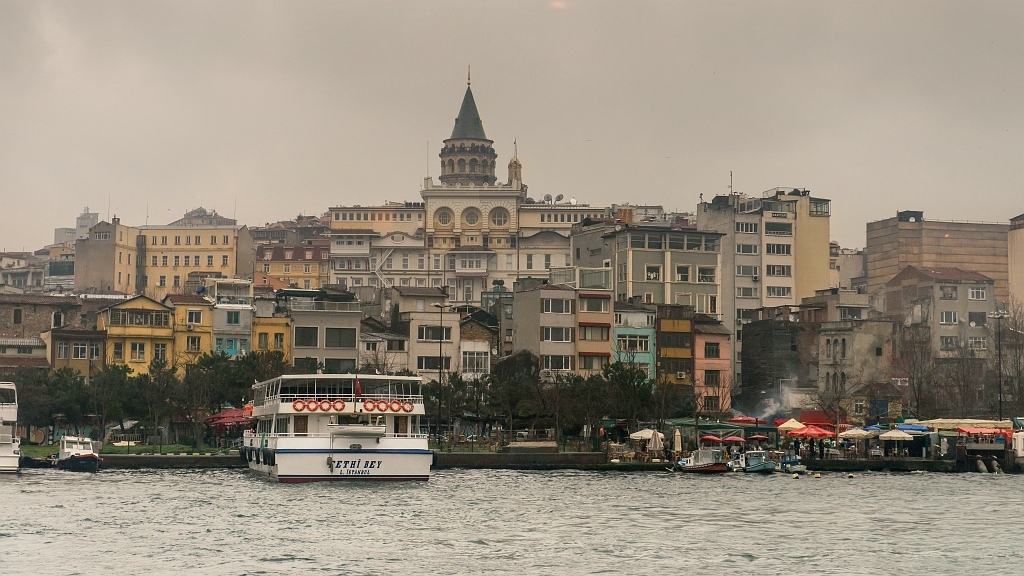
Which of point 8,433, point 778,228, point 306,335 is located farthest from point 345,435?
point 778,228

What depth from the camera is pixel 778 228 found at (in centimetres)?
14138

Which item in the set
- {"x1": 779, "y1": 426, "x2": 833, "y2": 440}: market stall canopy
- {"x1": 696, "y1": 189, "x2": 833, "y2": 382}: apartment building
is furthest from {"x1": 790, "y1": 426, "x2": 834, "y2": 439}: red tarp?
{"x1": 696, "y1": 189, "x2": 833, "y2": 382}: apartment building

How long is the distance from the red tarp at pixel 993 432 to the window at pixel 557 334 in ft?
106

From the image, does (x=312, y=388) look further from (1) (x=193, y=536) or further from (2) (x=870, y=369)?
(2) (x=870, y=369)

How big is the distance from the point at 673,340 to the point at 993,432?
3076 centimetres

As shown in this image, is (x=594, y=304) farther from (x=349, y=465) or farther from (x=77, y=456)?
(x=349, y=465)

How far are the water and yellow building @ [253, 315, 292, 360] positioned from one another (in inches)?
1450

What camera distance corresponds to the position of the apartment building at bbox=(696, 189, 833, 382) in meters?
139

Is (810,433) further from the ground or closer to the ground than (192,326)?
closer to the ground

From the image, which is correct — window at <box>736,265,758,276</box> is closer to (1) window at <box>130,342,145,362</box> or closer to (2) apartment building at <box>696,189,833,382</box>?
(2) apartment building at <box>696,189,833,382</box>

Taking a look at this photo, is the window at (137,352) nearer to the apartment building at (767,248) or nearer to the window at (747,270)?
the apartment building at (767,248)

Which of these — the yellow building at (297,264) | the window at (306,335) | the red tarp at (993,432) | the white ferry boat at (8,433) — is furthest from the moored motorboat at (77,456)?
the yellow building at (297,264)

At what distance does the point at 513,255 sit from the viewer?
172875mm

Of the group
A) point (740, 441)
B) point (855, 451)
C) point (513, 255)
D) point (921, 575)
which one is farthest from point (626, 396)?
point (513, 255)
